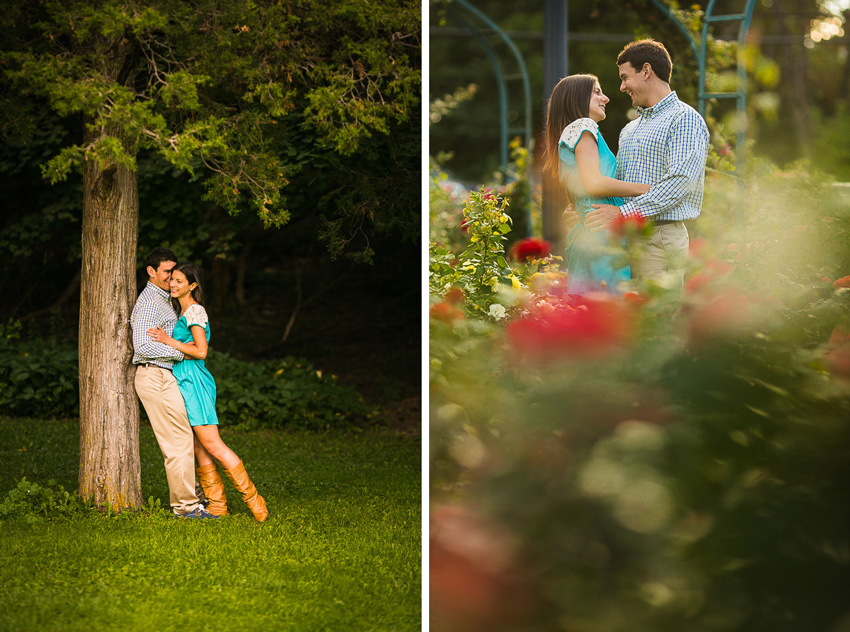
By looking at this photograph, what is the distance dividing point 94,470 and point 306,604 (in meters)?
1.84

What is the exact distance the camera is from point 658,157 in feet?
9.88

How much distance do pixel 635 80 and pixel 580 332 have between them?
982mm

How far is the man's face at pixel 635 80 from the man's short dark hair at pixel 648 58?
0.01 metres

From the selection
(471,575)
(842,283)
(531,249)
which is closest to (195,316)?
(531,249)

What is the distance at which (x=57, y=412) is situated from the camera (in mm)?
8633

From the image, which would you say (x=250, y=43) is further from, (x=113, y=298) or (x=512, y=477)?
(x=512, y=477)

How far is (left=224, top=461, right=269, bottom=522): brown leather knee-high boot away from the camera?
485cm

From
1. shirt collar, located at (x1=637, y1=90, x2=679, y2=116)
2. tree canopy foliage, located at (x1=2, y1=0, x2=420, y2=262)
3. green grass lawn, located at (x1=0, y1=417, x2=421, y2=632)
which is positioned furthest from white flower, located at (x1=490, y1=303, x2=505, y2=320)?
tree canopy foliage, located at (x1=2, y1=0, x2=420, y2=262)

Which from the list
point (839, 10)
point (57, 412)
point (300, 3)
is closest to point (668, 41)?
point (300, 3)

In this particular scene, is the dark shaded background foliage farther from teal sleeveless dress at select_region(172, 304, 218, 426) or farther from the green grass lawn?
the green grass lawn

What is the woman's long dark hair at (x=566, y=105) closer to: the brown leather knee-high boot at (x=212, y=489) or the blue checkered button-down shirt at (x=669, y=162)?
the blue checkered button-down shirt at (x=669, y=162)

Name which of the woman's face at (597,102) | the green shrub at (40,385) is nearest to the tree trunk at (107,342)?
the woman's face at (597,102)

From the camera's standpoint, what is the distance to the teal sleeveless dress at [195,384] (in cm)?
491

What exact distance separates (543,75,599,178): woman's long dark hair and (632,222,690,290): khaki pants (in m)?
0.47
